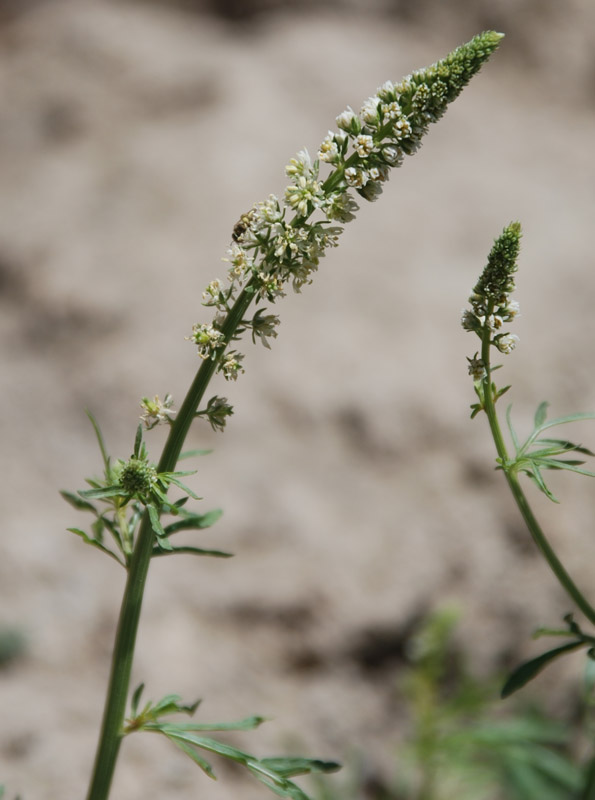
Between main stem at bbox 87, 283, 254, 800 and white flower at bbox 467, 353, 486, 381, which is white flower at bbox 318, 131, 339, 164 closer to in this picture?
main stem at bbox 87, 283, 254, 800

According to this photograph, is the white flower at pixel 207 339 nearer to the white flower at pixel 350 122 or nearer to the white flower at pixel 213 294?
the white flower at pixel 213 294

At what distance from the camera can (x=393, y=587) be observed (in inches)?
175

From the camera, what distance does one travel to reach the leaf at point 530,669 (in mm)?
1832

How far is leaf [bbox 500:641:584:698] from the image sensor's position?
6.01 ft

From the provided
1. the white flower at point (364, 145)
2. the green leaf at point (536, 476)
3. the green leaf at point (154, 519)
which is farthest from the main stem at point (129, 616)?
the green leaf at point (536, 476)

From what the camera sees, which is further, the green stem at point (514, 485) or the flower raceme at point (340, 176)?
the green stem at point (514, 485)

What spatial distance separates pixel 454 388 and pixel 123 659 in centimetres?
368

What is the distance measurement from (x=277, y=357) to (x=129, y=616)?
11.8 ft

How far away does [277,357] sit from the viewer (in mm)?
5305

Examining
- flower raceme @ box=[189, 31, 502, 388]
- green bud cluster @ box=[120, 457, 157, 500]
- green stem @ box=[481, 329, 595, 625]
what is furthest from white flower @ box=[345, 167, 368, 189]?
green bud cluster @ box=[120, 457, 157, 500]

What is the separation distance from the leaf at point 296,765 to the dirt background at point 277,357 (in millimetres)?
1967

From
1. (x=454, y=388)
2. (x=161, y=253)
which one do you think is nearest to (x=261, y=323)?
(x=454, y=388)

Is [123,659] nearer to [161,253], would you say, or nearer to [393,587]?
[393,587]

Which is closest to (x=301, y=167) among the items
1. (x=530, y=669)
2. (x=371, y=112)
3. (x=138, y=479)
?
(x=371, y=112)
